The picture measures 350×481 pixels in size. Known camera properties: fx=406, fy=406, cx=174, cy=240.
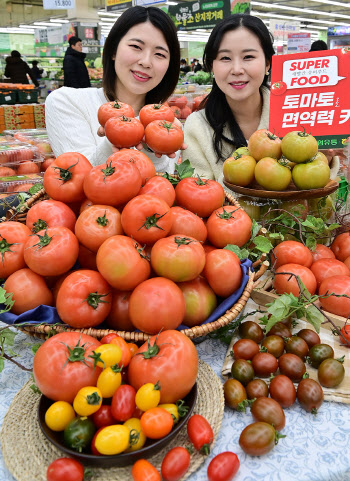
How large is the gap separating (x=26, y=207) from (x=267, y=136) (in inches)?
38.1

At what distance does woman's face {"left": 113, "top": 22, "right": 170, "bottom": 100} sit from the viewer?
7.02 feet

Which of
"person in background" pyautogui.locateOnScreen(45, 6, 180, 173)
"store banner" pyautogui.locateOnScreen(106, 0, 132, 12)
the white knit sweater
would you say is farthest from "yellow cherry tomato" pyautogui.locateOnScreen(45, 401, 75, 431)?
"store banner" pyautogui.locateOnScreen(106, 0, 132, 12)

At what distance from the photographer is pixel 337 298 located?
1264 mm

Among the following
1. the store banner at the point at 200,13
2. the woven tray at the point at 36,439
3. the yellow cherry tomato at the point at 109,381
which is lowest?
the woven tray at the point at 36,439

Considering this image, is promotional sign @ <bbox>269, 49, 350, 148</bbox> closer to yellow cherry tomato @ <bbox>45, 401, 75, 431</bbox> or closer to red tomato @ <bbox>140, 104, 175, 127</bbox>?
red tomato @ <bbox>140, 104, 175, 127</bbox>

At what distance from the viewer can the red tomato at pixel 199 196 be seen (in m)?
1.28

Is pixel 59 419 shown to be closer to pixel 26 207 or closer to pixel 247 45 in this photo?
pixel 26 207

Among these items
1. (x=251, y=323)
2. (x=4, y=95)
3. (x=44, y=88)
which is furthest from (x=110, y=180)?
(x=44, y=88)

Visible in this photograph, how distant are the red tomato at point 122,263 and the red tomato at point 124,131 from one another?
0.55 m

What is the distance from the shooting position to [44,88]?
36.9 ft

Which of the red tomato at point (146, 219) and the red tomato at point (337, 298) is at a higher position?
the red tomato at point (146, 219)

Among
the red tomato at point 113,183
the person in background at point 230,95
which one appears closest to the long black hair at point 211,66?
the person in background at point 230,95

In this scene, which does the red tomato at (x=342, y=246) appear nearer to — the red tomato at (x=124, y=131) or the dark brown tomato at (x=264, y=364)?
the dark brown tomato at (x=264, y=364)

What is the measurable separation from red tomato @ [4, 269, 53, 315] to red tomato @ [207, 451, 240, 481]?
61 cm
